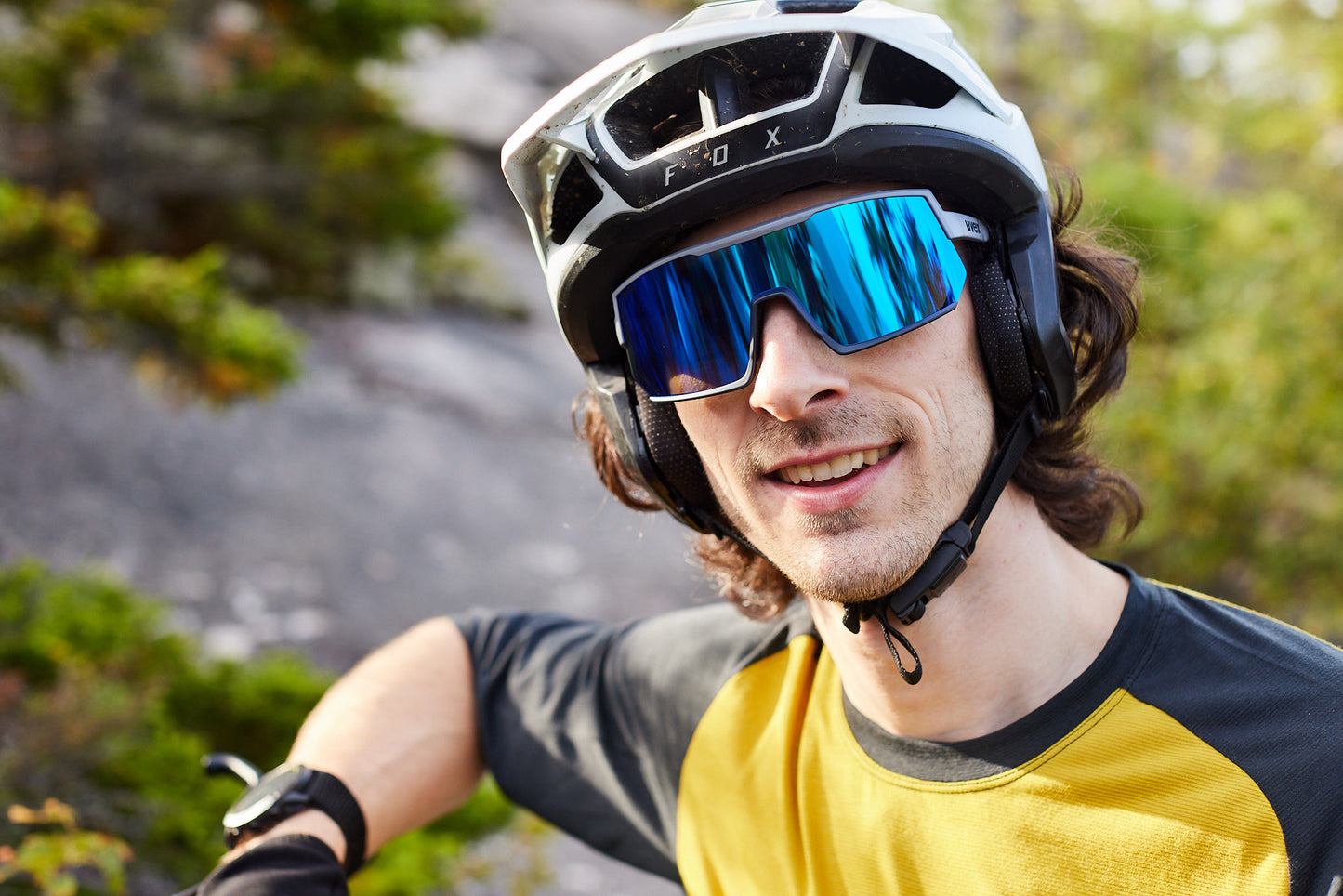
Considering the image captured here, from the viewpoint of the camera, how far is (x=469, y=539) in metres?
7.35

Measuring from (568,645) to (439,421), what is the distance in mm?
6337

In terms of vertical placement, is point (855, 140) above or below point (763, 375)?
above


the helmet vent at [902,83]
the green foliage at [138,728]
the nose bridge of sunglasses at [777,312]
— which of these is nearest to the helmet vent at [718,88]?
the helmet vent at [902,83]

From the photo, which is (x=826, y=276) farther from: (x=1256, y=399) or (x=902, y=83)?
(x=1256, y=399)

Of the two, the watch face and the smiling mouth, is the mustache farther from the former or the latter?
the watch face

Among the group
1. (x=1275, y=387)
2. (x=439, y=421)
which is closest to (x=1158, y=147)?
(x=1275, y=387)

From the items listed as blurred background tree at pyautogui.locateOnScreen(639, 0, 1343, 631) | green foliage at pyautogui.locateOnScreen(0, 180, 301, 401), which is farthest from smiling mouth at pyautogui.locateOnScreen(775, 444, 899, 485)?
blurred background tree at pyautogui.locateOnScreen(639, 0, 1343, 631)

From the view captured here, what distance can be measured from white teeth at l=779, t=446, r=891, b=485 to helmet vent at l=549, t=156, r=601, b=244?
69cm

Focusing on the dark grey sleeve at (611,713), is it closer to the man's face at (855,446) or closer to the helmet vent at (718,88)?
the man's face at (855,446)

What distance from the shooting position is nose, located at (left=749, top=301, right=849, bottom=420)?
183cm

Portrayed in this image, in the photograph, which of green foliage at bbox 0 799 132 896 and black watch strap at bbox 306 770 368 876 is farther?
green foliage at bbox 0 799 132 896

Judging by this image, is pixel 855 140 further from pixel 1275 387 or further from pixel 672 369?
pixel 1275 387

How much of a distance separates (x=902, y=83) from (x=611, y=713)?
1641mm

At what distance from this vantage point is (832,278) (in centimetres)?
180
